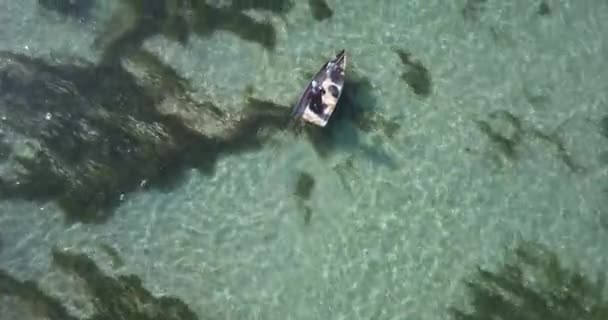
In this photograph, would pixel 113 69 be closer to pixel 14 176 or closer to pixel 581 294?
pixel 14 176

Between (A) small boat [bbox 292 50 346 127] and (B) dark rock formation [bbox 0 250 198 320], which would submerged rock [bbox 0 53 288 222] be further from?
(B) dark rock formation [bbox 0 250 198 320]

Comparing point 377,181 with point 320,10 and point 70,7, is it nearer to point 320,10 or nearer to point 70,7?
point 320,10

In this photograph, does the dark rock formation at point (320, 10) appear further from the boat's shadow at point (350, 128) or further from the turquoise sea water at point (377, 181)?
the boat's shadow at point (350, 128)

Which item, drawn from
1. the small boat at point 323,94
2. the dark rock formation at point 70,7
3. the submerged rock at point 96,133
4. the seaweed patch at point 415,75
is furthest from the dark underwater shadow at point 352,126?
the dark rock formation at point 70,7

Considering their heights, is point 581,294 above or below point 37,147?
above

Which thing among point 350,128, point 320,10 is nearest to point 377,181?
point 350,128

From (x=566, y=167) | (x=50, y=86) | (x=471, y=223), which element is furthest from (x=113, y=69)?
(x=566, y=167)
